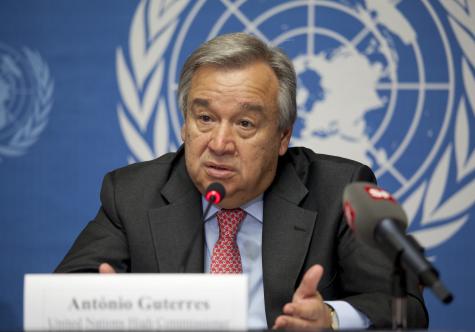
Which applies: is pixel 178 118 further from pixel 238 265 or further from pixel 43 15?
pixel 238 265

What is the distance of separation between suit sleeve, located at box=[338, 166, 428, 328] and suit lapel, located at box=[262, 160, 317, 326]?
18 centimetres

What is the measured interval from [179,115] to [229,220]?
1.15 m

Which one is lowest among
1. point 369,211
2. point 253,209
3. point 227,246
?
point 227,246

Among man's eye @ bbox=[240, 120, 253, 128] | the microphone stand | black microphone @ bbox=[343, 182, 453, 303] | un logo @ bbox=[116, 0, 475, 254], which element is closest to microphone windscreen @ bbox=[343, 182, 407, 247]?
black microphone @ bbox=[343, 182, 453, 303]

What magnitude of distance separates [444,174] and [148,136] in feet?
5.74

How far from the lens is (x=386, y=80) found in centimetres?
395

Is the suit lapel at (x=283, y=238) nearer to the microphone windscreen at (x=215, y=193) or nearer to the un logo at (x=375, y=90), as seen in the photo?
the microphone windscreen at (x=215, y=193)

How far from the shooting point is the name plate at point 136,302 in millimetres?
1753

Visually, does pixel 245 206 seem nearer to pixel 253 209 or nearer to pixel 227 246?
pixel 253 209

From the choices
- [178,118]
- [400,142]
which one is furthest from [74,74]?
[400,142]

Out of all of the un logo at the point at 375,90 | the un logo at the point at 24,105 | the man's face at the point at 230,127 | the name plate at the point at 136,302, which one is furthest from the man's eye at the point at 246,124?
the un logo at the point at 24,105

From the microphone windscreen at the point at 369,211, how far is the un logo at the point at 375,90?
2.02 meters

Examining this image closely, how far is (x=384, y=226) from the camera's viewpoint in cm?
181

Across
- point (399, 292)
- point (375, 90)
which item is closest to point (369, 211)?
point (399, 292)
